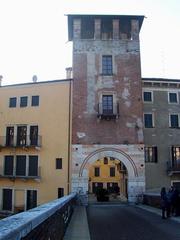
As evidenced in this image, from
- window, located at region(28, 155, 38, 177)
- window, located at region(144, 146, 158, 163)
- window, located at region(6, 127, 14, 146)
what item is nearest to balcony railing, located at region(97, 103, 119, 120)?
window, located at region(144, 146, 158, 163)

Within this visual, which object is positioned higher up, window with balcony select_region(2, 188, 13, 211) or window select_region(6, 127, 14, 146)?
window select_region(6, 127, 14, 146)

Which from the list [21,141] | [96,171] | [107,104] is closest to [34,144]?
[21,141]

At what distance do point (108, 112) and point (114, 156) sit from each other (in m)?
3.88

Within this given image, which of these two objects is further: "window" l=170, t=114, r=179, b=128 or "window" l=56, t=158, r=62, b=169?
"window" l=170, t=114, r=179, b=128

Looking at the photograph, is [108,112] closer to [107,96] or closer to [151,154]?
[107,96]

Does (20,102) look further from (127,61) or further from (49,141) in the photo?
(127,61)

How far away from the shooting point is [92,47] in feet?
89.9

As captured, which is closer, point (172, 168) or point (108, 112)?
point (108, 112)

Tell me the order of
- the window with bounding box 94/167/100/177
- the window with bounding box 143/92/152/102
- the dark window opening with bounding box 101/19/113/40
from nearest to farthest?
1. the dark window opening with bounding box 101/19/113/40
2. the window with bounding box 143/92/152/102
3. the window with bounding box 94/167/100/177

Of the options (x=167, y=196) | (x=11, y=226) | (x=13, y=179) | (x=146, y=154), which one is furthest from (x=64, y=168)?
(x=11, y=226)

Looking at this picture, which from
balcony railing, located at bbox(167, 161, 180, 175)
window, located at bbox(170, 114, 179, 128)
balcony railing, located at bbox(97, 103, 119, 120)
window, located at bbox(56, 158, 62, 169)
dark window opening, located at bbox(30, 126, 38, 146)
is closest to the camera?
balcony railing, located at bbox(97, 103, 119, 120)

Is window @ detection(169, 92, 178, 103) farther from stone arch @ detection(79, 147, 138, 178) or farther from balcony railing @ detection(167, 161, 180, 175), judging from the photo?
stone arch @ detection(79, 147, 138, 178)

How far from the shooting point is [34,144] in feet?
89.8

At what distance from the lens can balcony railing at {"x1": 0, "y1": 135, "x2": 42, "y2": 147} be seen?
27266mm
